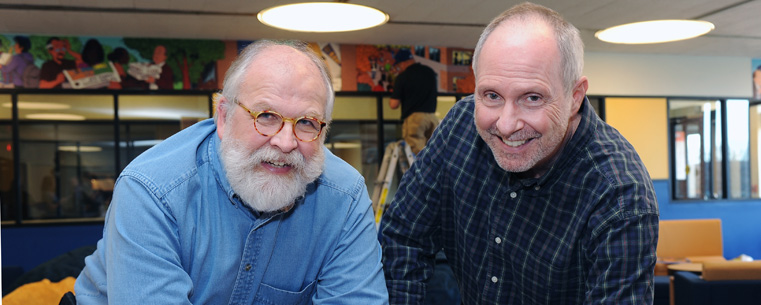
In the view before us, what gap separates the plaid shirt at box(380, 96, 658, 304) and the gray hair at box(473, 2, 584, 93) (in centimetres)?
18

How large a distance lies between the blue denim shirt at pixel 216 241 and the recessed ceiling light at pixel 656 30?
203 inches

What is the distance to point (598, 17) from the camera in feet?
19.7

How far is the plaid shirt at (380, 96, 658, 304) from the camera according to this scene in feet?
4.60

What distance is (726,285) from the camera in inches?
159

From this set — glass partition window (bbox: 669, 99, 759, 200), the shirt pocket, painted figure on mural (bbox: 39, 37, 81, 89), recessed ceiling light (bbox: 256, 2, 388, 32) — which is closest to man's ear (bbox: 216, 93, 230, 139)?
the shirt pocket

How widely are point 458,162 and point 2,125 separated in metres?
→ 6.77

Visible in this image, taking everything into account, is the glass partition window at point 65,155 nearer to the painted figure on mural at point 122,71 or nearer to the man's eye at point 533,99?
the painted figure on mural at point 122,71

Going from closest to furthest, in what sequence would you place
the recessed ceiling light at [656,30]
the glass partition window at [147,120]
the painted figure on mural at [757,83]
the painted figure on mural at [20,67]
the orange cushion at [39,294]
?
the orange cushion at [39,294], the recessed ceiling light at [656,30], the painted figure on mural at [20,67], the glass partition window at [147,120], the painted figure on mural at [757,83]

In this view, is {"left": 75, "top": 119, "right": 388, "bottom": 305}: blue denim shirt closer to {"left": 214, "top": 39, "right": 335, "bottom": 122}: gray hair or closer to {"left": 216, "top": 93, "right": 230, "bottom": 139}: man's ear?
{"left": 216, "top": 93, "right": 230, "bottom": 139}: man's ear

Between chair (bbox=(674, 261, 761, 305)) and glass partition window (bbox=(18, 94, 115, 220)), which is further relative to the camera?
glass partition window (bbox=(18, 94, 115, 220))

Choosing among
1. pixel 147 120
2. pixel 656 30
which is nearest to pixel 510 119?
pixel 656 30

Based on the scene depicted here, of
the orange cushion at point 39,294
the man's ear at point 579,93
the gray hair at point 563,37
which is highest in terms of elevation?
the gray hair at point 563,37

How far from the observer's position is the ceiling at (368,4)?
5395mm

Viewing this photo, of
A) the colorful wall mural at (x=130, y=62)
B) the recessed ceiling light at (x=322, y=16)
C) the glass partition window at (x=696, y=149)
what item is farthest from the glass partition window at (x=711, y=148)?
the recessed ceiling light at (x=322, y=16)
